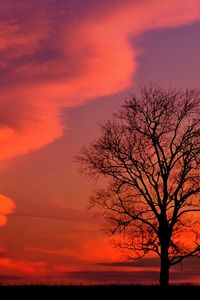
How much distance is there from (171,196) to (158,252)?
3498mm

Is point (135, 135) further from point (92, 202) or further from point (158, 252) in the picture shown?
point (158, 252)

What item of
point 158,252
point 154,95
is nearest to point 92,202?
point 158,252
